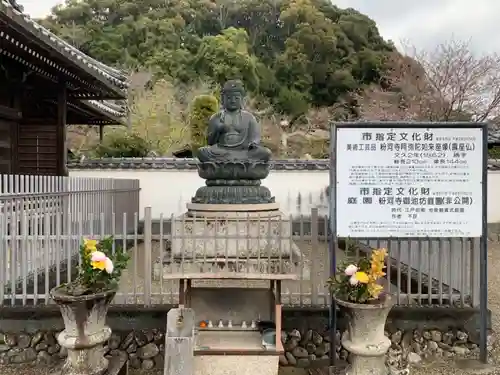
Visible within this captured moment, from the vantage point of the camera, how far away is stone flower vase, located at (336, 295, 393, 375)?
3.47 m

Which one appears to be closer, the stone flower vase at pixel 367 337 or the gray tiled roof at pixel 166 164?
the stone flower vase at pixel 367 337

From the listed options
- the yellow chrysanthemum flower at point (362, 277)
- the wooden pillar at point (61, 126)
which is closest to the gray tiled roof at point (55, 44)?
the wooden pillar at point (61, 126)

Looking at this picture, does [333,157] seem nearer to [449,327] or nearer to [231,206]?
[231,206]

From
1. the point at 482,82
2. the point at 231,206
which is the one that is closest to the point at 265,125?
the point at 482,82

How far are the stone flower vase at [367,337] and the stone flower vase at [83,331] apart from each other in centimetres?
188

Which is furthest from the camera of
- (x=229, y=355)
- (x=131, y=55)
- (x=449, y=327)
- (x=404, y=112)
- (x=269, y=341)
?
(x=131, y=55)

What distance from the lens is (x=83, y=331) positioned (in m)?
3.50

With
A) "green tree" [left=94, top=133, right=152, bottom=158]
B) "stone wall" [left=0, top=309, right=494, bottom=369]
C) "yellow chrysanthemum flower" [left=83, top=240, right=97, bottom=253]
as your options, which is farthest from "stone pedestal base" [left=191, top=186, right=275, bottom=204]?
"green tree" [left=94, top=133, right=152, bottom=158]

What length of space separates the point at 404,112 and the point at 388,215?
1573 cm

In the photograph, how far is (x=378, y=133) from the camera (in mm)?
4059

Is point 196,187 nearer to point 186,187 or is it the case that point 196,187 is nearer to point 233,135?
point 186,187

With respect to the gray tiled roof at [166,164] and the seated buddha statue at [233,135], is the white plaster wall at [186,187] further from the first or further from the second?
the seated buddha statue at [233,135]

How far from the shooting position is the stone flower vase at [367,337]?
11.4 feet

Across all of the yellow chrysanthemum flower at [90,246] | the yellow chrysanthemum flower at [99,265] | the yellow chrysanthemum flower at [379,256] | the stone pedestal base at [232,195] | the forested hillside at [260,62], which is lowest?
the yellow chrysanthemum flower at [99,265]
